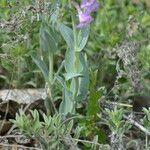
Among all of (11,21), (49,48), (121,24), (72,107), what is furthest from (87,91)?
(121,24)

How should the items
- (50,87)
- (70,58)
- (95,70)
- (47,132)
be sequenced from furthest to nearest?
(95,70), (50,87), (70,58), (47,132)

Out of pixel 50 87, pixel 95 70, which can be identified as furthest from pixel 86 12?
pixel 95 70

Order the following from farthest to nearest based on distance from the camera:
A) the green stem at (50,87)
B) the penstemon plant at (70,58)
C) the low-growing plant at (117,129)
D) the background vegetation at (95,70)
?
the green stem at (50,87)
the penstemon plant at (70,58)
the background vegetation at (95,70)
the low-growing plant at (117,129)

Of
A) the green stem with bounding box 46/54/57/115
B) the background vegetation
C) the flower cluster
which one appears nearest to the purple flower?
the flower cluster

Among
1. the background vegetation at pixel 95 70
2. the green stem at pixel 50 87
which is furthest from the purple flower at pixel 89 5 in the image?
the green stem at pixel 50 87

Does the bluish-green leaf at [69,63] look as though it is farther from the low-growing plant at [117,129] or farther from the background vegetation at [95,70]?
the low-growing plant at [117,129]

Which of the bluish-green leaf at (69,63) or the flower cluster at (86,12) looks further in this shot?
the bluish-green leaf at (69,63)

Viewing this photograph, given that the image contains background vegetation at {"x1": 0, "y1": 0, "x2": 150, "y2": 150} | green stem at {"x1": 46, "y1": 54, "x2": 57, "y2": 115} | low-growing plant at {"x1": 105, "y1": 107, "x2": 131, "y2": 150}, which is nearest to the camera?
low-growing plant at {"x1": 105, "y1": 107, "x2": 131, "y2": 150}

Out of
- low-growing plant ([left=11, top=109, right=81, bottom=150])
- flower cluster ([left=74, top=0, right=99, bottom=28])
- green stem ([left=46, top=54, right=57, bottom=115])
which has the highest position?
flower cluster ([left=74, top=0, right=99, bottom=28])

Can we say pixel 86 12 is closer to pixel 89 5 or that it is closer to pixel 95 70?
pixel 89 5

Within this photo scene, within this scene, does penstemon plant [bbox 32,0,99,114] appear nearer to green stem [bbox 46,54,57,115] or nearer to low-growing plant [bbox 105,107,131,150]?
green stem [bbox 46,54,57,115]

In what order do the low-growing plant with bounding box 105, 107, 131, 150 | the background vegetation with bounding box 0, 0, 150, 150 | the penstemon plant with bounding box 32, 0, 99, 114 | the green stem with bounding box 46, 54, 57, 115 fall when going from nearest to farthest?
the low-growing plant with bounding box 105, 107, 131, 150
the background vegetation with bounding box 0, 0, 150, 150
the penstemon plant with bounding box 32, 0, 99, 114
the green stem with bounding box 46, 54, 57, 115

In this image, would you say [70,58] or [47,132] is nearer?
[47,132]
